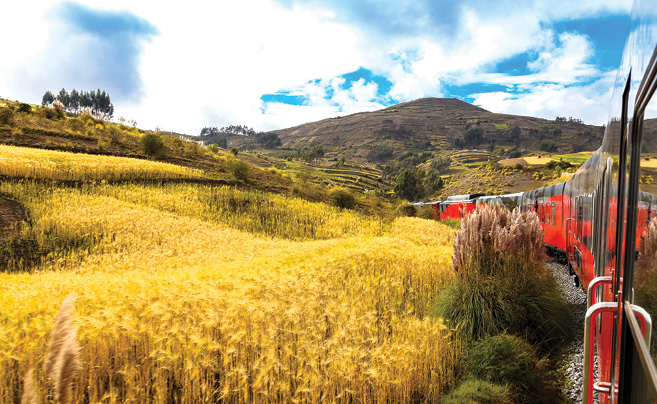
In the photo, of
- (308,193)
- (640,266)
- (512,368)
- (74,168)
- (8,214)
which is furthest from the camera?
(308,193)

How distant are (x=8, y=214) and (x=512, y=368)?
1571 cm

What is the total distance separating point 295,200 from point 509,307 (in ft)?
60.9

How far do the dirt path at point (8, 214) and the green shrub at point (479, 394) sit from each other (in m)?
13.3

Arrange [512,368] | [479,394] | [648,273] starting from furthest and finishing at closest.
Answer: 1. [512,368]
2. [479,394]
3. [648,273]

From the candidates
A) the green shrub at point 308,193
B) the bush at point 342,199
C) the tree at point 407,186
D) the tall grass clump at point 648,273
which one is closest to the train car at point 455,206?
the bush at point 342,199

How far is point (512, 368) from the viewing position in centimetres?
431

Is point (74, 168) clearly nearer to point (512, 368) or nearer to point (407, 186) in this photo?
point (512, 368)

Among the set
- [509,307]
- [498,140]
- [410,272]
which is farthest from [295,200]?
[498,140]

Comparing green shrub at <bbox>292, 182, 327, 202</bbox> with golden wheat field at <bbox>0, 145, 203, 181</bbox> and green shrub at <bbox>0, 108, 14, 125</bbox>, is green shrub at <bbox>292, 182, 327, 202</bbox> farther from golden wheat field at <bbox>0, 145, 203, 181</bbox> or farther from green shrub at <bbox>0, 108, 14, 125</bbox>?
green shrub at <bbox>0, 108, 14, 125</bbox>

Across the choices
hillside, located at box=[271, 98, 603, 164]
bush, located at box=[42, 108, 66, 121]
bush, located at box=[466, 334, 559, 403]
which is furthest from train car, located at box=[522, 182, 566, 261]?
hillside, located at box=[271, 98, 603, 164]

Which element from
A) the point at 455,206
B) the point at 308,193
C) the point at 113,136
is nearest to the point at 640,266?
the point at 308,193

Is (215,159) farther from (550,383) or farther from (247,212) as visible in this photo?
(550,383)

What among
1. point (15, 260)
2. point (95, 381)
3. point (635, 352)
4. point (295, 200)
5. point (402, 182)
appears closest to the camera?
point (635, 352)

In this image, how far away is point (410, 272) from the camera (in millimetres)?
8164
